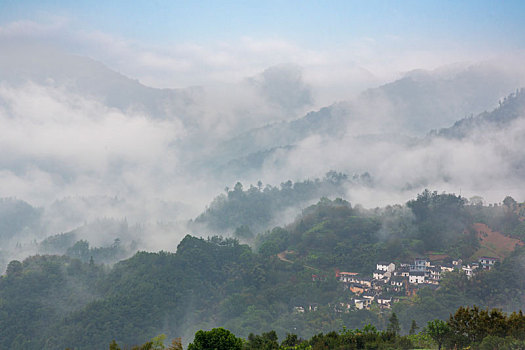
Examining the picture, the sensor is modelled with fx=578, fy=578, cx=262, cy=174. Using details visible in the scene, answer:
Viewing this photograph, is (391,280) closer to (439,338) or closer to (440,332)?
(439,338)

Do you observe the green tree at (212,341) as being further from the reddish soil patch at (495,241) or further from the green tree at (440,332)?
the reddish soil patch at (495,241)

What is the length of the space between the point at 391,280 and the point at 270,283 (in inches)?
357

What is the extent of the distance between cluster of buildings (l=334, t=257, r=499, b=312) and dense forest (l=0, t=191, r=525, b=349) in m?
0.95

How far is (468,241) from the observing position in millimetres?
46344

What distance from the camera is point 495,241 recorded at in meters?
47.1

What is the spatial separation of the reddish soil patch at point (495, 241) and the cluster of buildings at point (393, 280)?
10.5ft

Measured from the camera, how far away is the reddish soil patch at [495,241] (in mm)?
45237

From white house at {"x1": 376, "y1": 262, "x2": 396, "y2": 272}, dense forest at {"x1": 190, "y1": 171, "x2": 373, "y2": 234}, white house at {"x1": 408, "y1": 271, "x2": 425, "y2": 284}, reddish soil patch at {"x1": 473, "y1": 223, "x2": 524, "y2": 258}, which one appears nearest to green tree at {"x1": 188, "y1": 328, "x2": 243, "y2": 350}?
white house at {"x1": 408, "y1": 271, "x2": 425, "y2": 284}

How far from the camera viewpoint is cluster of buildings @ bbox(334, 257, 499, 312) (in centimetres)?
3947

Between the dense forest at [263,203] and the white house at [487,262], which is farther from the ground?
the dense forest at [263,203]

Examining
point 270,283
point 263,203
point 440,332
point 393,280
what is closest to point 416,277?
point 393,280

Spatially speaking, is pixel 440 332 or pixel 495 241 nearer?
pixel 440 332

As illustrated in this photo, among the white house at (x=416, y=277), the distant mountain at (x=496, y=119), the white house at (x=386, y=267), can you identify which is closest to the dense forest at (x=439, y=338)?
the white house at (x=416, y=277)

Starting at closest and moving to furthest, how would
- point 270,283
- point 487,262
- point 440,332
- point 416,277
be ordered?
1. point 440,332
2. point 416,277
3. point 487,262
4. point 270,283
